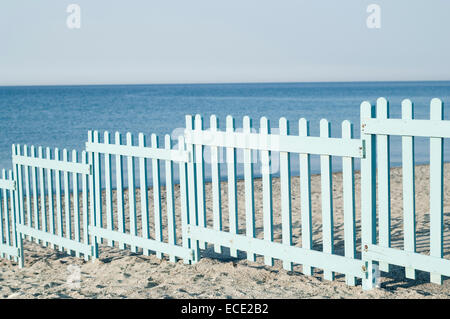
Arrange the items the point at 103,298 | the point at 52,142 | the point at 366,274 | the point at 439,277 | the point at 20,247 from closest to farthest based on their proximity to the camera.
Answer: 1. the point at 439,277
2. the point at 366,274
3. the point at 103,298
4. the point at 20,247
5. the point at 52,142

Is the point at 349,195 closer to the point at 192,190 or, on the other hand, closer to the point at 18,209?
the point at 192,190

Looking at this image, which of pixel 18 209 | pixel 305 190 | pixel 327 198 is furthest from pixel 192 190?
pixel 18 209

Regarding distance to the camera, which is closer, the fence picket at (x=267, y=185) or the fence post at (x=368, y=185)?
the fence post at (x=368, y=185)

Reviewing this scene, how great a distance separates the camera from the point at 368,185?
17.7 feet

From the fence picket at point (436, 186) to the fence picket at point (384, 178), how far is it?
40cm

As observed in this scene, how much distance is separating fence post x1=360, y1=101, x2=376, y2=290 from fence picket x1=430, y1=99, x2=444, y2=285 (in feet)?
1.76

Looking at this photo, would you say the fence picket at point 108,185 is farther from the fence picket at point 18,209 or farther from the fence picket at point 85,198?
the fence picket at point 18,209

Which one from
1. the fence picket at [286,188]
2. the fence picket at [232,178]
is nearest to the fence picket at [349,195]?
the fence picket at [286,188]

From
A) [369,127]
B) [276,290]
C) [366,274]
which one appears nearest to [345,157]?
[369,127]

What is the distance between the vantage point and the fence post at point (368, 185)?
533 centimetres

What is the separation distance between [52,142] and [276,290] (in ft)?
103

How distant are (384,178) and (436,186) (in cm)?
49
